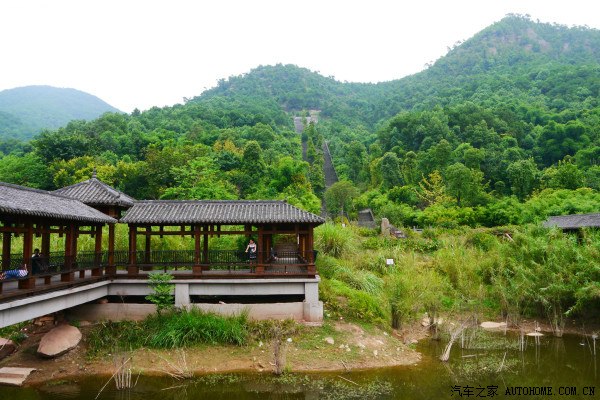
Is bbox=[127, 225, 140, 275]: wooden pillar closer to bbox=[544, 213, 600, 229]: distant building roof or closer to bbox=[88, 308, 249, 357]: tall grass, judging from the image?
bbox=[88, 308, 249, 357]: tall grass

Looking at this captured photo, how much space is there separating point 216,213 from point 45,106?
136176mm

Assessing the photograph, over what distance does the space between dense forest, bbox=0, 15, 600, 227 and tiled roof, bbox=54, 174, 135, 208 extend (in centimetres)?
1211

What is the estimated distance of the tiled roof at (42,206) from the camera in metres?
9.68

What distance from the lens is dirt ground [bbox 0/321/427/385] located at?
460 inches

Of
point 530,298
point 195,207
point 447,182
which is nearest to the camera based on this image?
point 195,207

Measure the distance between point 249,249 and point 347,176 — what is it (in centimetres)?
4001

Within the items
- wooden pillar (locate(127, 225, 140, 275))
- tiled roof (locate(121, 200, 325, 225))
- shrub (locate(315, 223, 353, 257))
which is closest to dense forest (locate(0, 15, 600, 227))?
shrub (locate(315, 223, 353, 257))

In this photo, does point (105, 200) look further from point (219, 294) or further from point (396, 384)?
point (396, 384)

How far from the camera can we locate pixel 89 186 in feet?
51.0

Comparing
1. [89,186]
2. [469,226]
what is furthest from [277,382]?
[469,226]

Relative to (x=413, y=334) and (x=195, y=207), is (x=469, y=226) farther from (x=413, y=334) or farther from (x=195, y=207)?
(x=195, y=207)

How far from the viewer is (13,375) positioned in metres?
11.1

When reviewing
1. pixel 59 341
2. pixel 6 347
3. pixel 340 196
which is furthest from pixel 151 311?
pixel 340 196

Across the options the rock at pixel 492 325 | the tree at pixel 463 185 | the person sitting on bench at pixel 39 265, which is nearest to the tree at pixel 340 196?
the tree at pixel 463 185
